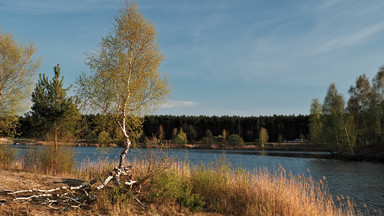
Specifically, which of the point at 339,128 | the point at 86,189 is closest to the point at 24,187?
the point at 86,189

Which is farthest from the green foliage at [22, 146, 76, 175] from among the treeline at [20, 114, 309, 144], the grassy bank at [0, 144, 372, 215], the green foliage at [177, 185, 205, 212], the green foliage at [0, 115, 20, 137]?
the treeline at [20, 114, 309, 144]

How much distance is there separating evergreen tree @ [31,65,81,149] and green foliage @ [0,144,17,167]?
1.96 meters

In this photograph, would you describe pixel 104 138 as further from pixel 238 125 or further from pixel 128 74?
pixel 238 125

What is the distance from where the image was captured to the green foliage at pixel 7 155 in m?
15.5

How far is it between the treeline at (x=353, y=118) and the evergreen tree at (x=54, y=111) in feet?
149

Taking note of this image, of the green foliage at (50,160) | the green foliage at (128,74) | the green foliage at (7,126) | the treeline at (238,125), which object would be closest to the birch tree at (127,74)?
the green foliage at (128,74)

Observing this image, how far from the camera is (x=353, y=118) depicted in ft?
169

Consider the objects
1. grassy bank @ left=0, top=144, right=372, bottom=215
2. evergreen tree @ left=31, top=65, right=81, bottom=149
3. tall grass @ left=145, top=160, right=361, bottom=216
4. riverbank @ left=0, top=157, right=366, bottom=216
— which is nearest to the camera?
riverbank @ left=0, top=157, right=366, bottom=216

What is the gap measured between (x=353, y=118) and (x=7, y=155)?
173 feet

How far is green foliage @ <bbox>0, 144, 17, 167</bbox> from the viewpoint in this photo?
15.5m

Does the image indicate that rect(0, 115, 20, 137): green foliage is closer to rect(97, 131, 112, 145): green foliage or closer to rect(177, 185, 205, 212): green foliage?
rect(97, 131, 112, 145): green foliage

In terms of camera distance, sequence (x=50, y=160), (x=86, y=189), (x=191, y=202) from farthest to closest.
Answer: (x=50, y=160)
(x=191, y=202)
(x=86, y=189)

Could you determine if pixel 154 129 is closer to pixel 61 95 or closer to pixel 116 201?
pixel 61 95

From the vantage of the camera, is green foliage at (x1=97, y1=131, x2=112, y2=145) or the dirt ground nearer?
the dirt ground
